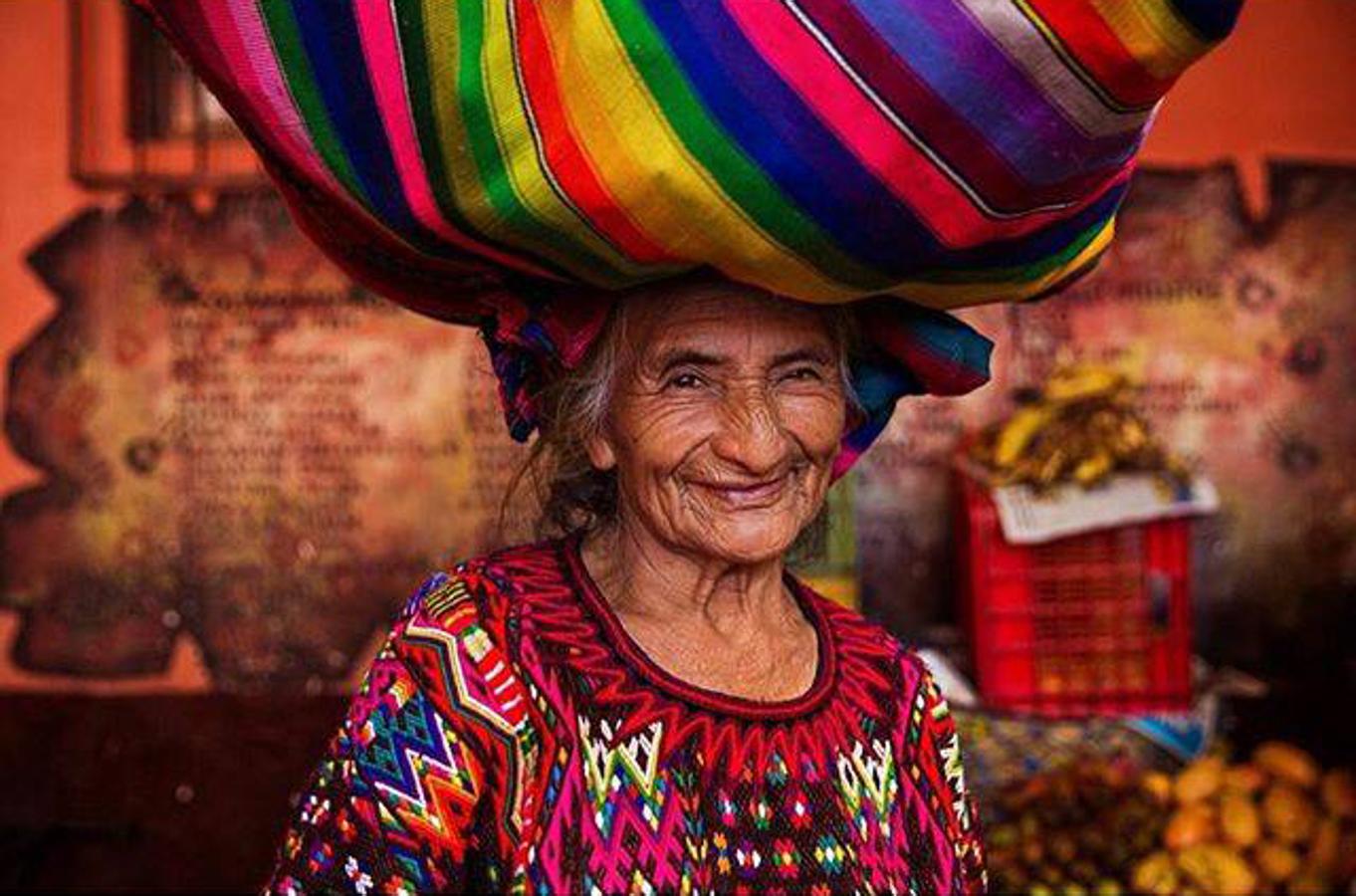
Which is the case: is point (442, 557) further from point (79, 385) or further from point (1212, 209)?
point (1212, 209)

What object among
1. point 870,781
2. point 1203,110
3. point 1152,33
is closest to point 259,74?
point 1152,33

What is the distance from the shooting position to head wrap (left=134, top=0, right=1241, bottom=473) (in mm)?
1313

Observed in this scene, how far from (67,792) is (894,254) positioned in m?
3.99

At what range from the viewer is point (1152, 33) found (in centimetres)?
124

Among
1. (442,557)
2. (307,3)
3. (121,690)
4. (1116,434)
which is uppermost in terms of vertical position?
(307,3)

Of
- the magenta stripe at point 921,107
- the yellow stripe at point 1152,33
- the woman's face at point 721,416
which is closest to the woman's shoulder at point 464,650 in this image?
the woman's face at point 721,416

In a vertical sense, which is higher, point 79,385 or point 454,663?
point 79,385

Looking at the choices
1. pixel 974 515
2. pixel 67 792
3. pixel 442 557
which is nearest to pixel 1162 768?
pixel 974 515

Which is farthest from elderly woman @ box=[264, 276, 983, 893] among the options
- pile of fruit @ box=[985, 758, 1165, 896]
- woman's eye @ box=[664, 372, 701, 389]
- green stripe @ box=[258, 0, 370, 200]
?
pile of fruit @ box=[985, 758, 1165, 896]

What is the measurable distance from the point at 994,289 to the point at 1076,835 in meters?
2.91

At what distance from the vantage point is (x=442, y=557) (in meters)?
4.78

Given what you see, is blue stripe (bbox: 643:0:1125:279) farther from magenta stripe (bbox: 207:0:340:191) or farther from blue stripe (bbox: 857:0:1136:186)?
magenta stripe (bbox: 207:0:340:191)

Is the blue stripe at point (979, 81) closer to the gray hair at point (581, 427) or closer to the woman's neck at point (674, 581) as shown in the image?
the gray hair at point (581, 427)

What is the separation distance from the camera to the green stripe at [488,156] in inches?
56.6
